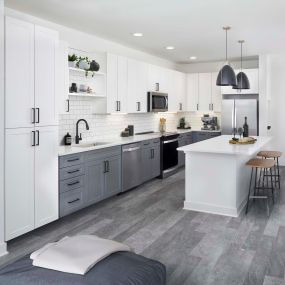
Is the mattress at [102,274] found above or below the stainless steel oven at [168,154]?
below

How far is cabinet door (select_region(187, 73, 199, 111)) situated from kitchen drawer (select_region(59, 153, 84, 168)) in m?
4.86

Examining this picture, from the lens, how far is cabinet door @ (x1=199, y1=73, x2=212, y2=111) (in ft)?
28.3

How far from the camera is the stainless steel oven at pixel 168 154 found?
710 centimetres

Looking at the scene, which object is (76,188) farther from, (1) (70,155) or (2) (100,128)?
(2) (100,128)

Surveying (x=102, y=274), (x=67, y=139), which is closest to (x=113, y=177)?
(x=67, y=139)

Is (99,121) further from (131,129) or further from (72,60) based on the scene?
(72,60)

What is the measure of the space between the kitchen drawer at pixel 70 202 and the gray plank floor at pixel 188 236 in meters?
0.16

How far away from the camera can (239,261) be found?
10.8 ft

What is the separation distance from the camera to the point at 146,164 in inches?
254

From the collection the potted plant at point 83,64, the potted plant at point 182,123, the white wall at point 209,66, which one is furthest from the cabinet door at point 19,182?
the white wall at point 209,66

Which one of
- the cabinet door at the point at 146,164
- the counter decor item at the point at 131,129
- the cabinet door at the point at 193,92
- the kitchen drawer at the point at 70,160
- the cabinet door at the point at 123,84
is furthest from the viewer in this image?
the cabinet door at the point at 193,92

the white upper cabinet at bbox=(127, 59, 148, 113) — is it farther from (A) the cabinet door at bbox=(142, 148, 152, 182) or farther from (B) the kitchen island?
(B) the kitchen island

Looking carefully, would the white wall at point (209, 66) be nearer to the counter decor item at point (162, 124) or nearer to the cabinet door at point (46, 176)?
the counter decor item at point (162, 124)

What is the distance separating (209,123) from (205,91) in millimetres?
825
